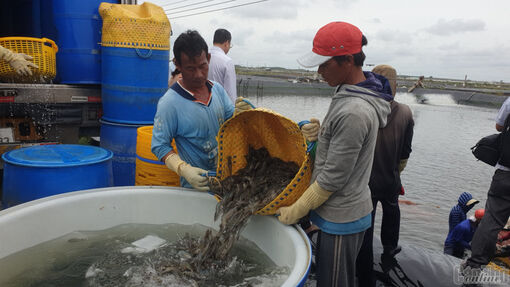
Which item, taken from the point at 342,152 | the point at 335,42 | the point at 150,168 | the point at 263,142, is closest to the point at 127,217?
the point at 150,168

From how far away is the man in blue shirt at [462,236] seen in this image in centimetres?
449

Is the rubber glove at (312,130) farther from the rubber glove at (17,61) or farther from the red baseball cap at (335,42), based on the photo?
the rubber glove at (17,61)

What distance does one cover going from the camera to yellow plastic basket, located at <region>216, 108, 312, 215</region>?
2.06m

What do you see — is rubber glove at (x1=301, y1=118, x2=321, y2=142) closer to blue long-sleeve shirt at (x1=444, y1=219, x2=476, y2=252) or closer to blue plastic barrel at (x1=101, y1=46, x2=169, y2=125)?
blue plastic barrel at (x1=101, y1=46, x2=169, y2=125)

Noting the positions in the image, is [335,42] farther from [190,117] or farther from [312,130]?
[190,117]

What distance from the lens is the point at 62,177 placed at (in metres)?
2.53

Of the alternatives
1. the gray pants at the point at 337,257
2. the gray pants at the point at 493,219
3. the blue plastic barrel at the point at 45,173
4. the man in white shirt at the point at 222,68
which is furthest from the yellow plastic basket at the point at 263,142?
the gray pants at the point at 493,219

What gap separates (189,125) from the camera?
8.00ft

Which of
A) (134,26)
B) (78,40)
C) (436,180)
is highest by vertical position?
(134,26)

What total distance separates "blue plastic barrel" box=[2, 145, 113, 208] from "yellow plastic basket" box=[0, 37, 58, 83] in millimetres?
1295

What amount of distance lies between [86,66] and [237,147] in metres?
2.66

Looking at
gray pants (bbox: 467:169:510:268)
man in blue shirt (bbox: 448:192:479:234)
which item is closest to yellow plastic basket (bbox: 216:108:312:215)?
gray pants (bbox: 467:169:510:268)

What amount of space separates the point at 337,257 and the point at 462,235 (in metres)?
3.48

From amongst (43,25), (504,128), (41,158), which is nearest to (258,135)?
(41,158)
